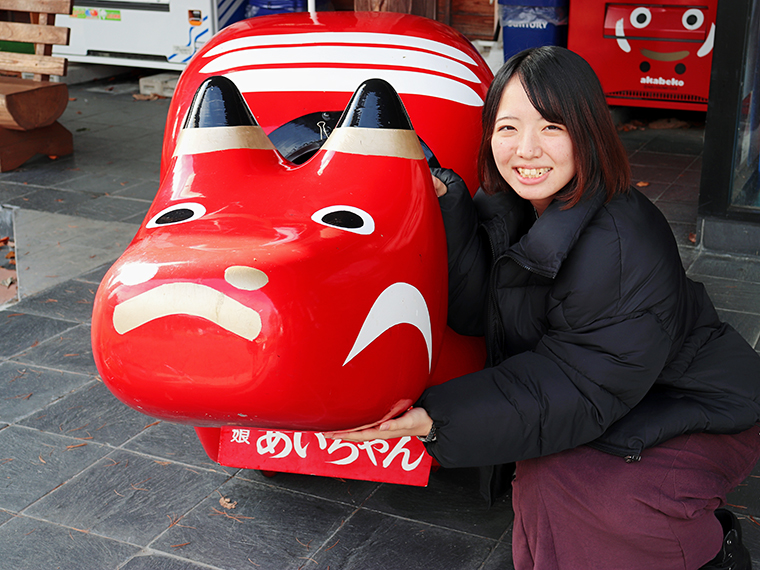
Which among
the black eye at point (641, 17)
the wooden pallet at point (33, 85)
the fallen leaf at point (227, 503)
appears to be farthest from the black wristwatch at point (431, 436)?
the black eye at point (641, 17)

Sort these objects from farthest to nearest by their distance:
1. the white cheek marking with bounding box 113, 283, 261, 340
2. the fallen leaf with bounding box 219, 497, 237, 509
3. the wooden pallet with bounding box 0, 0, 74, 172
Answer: the wooden pallet with bounding box 0, 0, 74, 172
the fallen leaf with bounding box 219, 497, 237, 509
the white cheek marking with bounding box 113, 283, 261, 340

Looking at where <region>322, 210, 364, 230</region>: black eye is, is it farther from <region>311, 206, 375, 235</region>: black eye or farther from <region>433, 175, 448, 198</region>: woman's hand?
<region>433, 175, 448, 198</region>: woman's hand

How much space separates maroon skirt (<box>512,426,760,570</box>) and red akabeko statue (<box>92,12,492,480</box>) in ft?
1.36

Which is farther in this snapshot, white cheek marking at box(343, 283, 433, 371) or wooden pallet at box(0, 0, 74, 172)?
wooden pallet at box(0, 0, 74, 172)

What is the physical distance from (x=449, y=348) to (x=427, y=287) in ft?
1.66

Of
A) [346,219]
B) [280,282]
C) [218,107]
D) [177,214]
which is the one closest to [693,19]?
[218,107]

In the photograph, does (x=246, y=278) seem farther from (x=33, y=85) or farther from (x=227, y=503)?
(x=33, y=85)

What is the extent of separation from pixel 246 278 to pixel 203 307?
92 millimetres

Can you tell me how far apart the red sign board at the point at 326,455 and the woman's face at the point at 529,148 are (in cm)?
74

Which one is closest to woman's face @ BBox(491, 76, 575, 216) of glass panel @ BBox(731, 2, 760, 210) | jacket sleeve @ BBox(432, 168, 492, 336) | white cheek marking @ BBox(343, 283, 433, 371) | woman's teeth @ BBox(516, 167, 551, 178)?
woman's teeth @ BBox(516, 167, 551, 178)

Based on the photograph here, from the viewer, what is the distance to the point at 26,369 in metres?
3.28

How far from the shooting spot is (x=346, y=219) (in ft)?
5.63

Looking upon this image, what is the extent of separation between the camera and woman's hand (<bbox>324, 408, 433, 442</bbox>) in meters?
1.84

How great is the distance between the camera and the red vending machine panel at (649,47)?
6324mm
